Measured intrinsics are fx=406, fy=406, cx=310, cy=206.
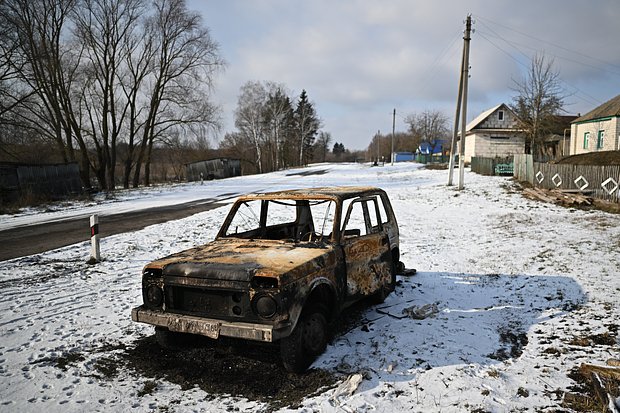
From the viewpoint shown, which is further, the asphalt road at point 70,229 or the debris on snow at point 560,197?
the debris on snow at point 560,197

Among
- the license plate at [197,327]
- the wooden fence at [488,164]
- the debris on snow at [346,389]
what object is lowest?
the debris on snow at [346,389]

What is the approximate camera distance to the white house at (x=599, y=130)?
1304 inches

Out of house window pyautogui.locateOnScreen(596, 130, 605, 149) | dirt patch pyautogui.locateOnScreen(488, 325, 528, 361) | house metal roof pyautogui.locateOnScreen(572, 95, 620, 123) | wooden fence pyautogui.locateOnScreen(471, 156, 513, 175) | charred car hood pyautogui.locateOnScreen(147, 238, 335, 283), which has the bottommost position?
dirt patch pyautogui.locateOnScreen(488, 325, 528, 361)

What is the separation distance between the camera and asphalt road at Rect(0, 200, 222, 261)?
9.88 metres

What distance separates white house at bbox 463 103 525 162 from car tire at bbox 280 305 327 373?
159 ft

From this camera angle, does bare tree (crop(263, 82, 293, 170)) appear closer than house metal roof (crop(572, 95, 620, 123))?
No

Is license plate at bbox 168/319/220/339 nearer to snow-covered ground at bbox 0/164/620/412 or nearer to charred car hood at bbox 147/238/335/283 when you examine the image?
charred car hood at bbox 147/238/335/283

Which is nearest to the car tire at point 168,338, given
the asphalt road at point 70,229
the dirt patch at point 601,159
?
the asphalt road at point 70,229

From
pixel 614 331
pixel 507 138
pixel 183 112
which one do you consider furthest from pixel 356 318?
pixel 507 138

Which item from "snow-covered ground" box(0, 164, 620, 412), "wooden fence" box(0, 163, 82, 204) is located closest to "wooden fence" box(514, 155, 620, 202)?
"snow-covered ground" box(0, 164, 620, 412)

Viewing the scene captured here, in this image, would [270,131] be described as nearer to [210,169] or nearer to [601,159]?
[210,169]

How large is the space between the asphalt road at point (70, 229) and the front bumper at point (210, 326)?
6901 mm

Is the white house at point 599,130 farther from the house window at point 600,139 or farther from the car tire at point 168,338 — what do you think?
the car tire at point 168,338

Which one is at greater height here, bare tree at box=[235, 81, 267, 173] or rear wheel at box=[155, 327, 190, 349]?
bare tree at box=[235, 81, 267, 173]
